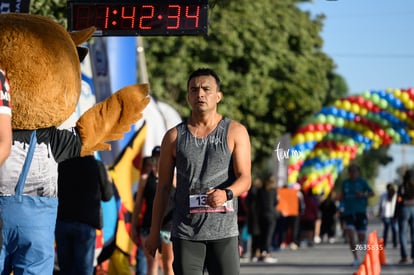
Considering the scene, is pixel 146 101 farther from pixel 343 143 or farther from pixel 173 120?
pixel 343 143

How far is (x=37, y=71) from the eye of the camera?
24.1ft

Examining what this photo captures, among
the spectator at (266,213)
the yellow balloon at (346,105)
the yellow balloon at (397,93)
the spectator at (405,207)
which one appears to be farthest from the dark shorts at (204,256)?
the yellow balloon at (346,105)

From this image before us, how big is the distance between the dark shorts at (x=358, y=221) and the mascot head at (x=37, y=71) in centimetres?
1048

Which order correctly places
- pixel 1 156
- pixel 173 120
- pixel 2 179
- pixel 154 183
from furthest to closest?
pixel 173 120
pixel 154 183
pixel 2 179
pixel 1 156

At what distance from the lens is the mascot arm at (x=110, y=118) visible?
8.09 meters

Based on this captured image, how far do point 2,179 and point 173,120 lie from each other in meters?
11.9

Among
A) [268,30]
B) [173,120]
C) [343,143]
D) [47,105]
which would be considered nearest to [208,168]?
[47,105]

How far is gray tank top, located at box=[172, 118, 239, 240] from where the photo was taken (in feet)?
24.2

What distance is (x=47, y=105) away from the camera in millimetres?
7336

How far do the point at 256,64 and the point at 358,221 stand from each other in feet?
Answer: 65.9

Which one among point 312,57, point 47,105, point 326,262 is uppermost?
point 312,57

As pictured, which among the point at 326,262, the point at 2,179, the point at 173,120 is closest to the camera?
the point at 2,179

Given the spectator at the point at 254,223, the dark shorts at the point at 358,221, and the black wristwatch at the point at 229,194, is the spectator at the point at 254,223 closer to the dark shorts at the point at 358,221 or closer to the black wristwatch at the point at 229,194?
the dark shorts at the point at 358,221

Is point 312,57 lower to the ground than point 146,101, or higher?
higher
